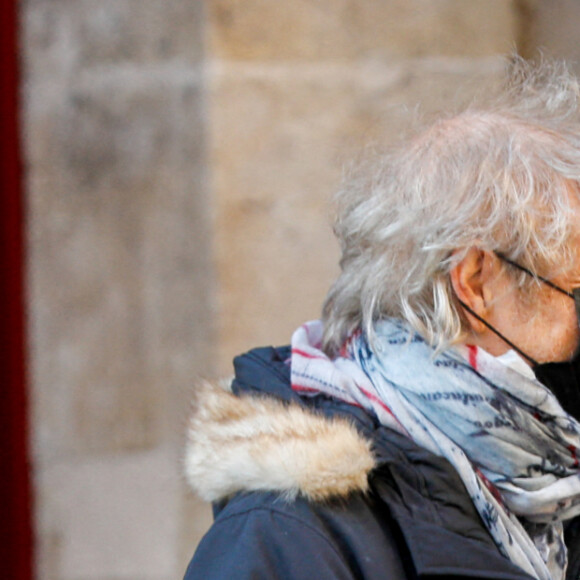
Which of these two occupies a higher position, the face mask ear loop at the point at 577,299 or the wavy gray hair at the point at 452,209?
the wavy gray hair at the point at 452,209

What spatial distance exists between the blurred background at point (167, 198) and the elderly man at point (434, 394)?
997 millimetres

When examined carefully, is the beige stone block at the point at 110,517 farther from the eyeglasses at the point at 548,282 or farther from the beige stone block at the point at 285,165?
the eyeglasses at the point at 548,282

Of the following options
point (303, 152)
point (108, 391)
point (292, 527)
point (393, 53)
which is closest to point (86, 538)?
point (108, 391)

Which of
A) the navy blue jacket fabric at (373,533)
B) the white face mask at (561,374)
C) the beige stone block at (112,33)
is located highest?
the beige stone block at (112,33)

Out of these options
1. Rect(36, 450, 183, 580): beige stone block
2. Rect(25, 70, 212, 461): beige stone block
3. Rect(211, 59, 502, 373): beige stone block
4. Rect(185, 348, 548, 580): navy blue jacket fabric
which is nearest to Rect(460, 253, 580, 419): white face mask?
Rect(185, 348, 548, 580): navy blue jacket fabric

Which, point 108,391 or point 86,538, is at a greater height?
point 108,391

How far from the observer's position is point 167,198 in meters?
2.57

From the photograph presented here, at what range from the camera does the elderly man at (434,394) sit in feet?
Result: 4.14

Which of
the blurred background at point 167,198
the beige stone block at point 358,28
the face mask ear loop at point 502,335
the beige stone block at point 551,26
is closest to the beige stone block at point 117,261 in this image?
the blurred background at point 167,198

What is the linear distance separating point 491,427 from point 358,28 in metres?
1.61

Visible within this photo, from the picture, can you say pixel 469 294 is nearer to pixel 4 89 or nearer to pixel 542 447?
pixel 542 447

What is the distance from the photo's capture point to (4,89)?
2.54 m

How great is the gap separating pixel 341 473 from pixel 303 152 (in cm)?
150

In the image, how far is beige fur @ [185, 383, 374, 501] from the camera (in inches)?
49.9
